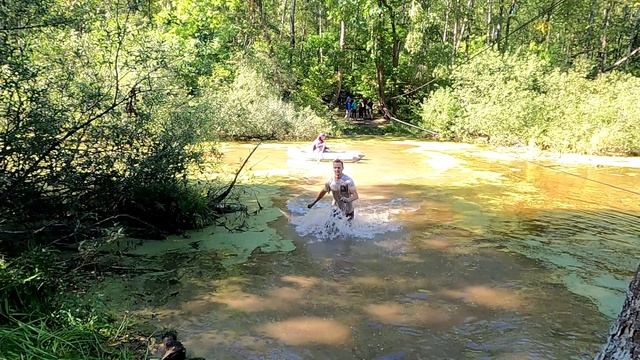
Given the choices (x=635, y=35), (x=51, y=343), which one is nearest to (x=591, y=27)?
(x=635, y=35)

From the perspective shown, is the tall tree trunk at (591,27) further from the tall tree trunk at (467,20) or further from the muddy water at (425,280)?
the muddy water at (425,280)

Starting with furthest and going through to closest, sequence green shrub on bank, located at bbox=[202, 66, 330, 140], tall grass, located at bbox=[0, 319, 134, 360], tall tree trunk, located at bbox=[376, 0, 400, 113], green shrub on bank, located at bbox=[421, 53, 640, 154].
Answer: tall tree trunk, located at bbox=[376, 0, 400, 113] → green shrub on bank, located at bbox=[202, 66, 330, 140] → green shrub on bank, located at bbox=[421, 53, 640, 154] → tall grass, located at bbox=[0, 319, 134, 360]

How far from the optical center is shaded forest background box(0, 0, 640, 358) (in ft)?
18.8

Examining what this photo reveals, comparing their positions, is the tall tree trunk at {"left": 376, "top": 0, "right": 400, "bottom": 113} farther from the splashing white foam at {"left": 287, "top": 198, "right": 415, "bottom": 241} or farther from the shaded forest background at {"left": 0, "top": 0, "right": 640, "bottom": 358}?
the splashing white foam at {"left": 287, "top": 198, "right": 415, "bottom": 241}

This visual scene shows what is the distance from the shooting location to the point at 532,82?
76.6 feet

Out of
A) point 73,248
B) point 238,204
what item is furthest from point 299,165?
point 73,248

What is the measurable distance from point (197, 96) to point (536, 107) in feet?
51.5

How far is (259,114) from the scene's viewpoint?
74.8 ft

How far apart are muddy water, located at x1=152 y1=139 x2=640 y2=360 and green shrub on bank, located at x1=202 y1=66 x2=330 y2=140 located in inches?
364

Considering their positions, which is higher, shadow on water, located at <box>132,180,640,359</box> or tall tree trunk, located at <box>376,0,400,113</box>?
tall tree trunk, located at <box>376,0,400,113</box>

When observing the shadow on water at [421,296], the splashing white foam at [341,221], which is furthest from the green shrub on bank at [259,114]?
the shadow on water at [421,296]

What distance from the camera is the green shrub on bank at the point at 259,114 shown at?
2230 centimetres

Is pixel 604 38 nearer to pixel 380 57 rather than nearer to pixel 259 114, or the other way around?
pixel 380 57

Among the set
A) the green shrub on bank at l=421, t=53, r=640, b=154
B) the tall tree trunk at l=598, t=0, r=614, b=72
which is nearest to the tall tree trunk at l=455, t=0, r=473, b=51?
the green shrub on bank at l=421, t=53, r=640, b=154
